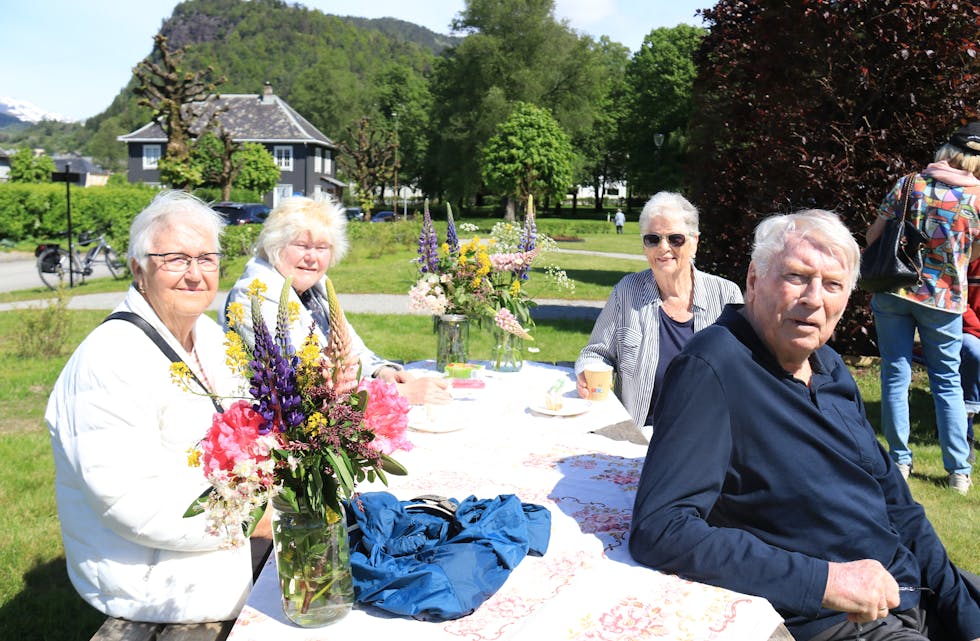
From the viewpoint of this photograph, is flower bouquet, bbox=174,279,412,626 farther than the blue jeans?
No

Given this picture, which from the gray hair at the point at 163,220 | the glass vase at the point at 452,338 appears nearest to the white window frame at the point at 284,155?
the glass vase at the point at 452,338

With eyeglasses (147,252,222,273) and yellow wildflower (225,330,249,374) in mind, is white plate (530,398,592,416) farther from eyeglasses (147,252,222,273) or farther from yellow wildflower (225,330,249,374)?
yellow wildflower (225,330,249,374)

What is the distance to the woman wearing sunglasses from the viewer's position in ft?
12.9

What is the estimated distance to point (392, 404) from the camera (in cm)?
159

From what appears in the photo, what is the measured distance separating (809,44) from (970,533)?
536 cm

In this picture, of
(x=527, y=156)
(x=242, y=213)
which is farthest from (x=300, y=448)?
(x=527, y=156)

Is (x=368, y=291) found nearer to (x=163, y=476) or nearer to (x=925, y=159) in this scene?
(x=925, y=159)

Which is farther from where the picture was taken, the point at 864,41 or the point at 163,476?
the point at 864,41

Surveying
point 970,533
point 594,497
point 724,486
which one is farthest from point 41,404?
point 970,533

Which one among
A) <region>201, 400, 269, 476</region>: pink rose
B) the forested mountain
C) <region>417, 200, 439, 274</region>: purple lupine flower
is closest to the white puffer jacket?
<region>201, 400, 269, 476</region>: pink rose

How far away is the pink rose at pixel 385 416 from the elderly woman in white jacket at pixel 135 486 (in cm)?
60

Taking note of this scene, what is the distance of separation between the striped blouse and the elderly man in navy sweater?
64.2 inches

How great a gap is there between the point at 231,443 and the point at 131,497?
0.59 meters

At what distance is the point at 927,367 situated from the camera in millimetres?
5004
